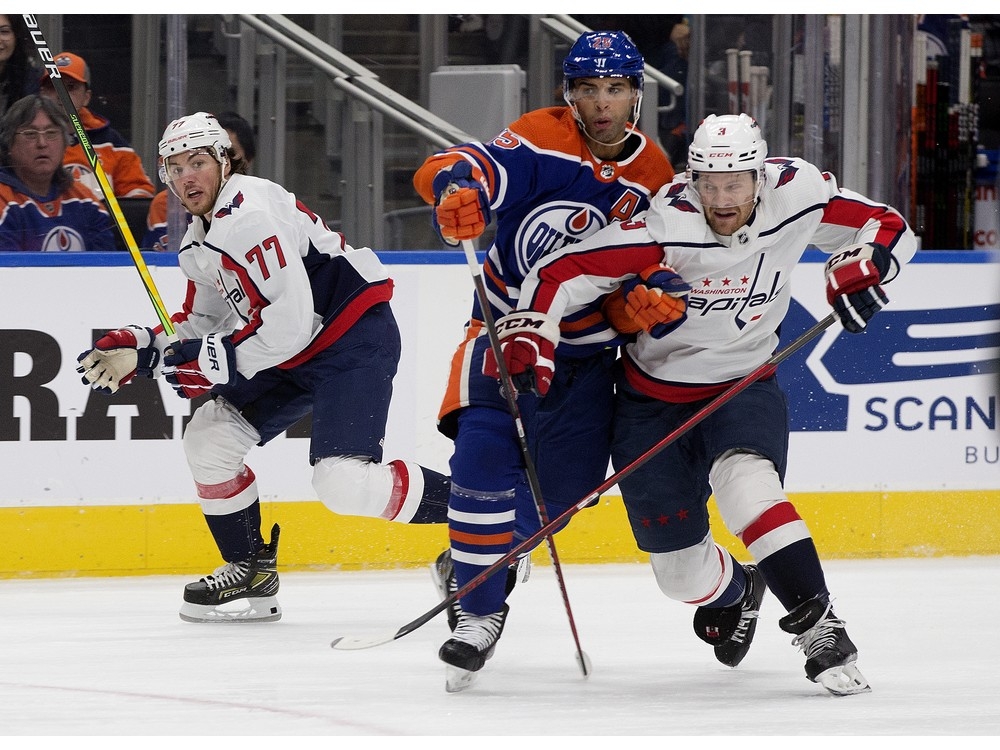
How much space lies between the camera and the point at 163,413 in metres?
4.15

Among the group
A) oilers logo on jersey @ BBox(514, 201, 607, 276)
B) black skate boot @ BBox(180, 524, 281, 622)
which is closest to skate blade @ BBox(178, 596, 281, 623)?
black skate boot @ BBox(180, 524, 281, 622)

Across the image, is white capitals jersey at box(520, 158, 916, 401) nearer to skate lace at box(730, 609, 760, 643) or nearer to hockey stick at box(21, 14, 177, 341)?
skate lace at box(730, 609, 760, 643)

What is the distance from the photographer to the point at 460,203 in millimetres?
2701

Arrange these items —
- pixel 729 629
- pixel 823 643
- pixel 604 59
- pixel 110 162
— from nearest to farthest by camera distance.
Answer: pixel 823 643 → pixel 604 59 → pixel 729 629 → pixel 110 162

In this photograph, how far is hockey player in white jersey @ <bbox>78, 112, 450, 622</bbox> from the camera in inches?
128

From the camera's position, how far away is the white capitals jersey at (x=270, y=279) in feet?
10.6

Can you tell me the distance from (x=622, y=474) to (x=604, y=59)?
2.62ft

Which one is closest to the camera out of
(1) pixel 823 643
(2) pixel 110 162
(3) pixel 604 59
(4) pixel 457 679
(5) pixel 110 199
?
(1) pixel 823 643

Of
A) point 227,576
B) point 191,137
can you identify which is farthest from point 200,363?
point 227,576

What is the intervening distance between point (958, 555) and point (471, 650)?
2.19m

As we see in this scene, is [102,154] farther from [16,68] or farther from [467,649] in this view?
[467,649]

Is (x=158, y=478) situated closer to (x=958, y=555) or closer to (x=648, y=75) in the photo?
(x=648, y=75)

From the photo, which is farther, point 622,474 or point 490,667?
point 490,667
